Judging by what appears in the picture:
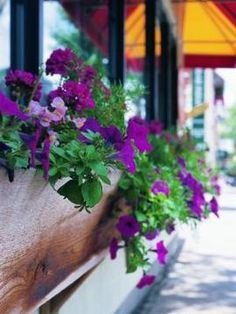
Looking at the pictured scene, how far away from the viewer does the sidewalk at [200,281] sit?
458cm

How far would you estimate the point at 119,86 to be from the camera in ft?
9.93

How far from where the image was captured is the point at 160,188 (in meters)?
3.75

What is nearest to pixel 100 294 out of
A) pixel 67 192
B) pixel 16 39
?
pixel 16 39

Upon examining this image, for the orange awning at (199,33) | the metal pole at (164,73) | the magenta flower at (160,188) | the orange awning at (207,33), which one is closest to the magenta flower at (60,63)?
the magenta flower at (160,188)

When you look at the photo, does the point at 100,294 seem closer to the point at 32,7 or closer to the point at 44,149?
the point at 32,7

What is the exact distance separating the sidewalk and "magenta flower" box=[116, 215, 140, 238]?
1060mm

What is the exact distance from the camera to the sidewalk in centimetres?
458

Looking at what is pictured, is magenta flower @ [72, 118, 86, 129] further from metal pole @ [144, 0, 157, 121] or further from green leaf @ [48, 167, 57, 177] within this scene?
metal pole @ [144, 0, 157, 121]

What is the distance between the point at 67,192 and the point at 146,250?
197cm

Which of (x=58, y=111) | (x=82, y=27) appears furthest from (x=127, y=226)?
(x=82, y=27)

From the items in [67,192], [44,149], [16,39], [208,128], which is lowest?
[208,128]

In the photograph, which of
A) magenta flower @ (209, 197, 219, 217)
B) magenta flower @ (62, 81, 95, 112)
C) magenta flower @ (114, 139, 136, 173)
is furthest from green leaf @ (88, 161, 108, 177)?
magenta flower @ (209, 197, 219, 217)

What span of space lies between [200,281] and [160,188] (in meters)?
2.04

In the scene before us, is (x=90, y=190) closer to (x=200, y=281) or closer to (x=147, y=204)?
(x=147, y=204)
